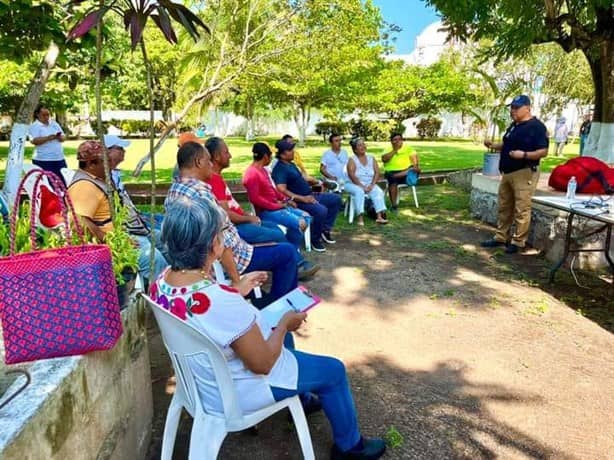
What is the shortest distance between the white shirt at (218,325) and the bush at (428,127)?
109ft

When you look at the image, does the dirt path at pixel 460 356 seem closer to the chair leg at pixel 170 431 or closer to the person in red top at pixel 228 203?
the chair leg at pixel 170 431

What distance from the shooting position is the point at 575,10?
701 centimetres

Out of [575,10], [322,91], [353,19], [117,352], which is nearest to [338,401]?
[117,352]

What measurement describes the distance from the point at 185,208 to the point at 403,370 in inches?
79.7

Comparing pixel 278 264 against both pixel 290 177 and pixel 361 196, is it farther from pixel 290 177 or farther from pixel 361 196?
Answer: pixel 361 196

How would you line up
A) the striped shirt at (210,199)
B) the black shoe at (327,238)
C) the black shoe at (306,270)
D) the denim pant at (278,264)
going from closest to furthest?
the striped shirt at (210,199) → the denim pant at (278,264) → the black shoe at (306,270) → the black shoe at (327,238)

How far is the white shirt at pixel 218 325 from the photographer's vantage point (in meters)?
1.74

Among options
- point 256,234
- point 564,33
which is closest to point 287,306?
point 256,234

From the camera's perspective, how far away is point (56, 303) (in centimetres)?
161

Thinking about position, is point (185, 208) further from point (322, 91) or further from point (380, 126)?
point (380, 126)

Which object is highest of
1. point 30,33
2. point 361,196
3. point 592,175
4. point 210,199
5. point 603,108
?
point 30,33

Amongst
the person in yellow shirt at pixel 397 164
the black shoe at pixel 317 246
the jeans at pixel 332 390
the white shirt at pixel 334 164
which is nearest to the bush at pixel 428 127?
the person in yellow shirt at pixel 397 164

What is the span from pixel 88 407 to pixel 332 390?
3.20 ft

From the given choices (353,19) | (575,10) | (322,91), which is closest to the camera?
(575,10)
